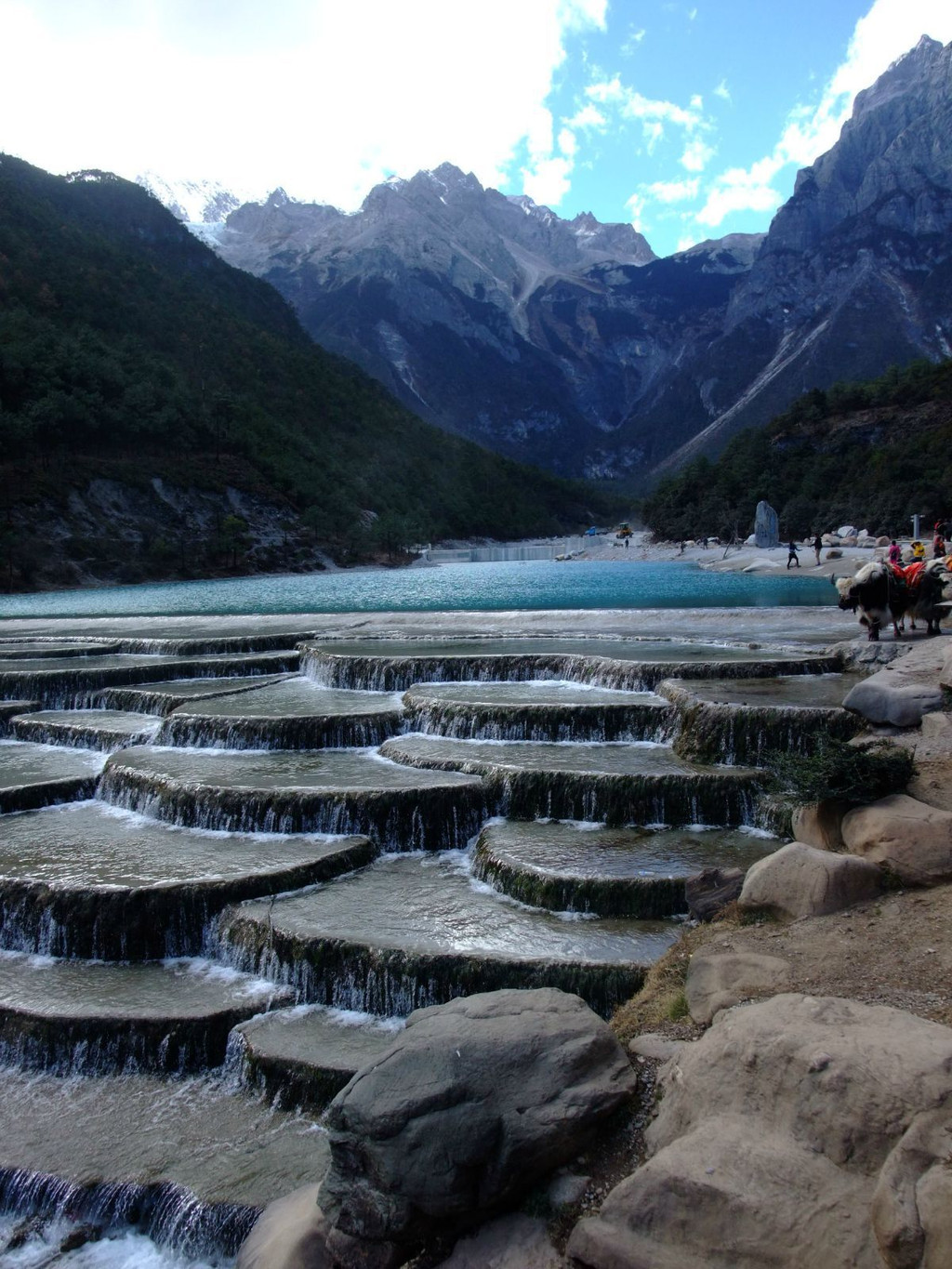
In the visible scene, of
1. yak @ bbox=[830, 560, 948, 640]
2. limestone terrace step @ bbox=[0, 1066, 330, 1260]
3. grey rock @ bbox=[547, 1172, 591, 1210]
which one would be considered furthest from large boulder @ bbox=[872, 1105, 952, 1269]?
yak @ bbox=[830, 560, 948, 640]

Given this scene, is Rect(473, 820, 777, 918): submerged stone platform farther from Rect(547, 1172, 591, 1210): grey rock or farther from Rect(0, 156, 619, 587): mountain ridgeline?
Rect(0, 156, 619, 587): mountain ridgeline

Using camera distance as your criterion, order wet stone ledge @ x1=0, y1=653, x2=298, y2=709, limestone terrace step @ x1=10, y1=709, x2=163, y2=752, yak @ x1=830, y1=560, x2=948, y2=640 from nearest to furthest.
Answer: limestone terrace step @ x1=10, y1=709, x2=163, y2=752 < yak @ x1=830, y1=560, x2=948, y2=640 < wet stone ledge @ x1=0, y1=653, x2=298, y2=709

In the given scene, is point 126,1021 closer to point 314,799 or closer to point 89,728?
point 314,799

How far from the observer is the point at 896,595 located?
15.3m

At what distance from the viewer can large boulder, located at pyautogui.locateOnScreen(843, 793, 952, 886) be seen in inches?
245

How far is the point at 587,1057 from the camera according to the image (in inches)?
181

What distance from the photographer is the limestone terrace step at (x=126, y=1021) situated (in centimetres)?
699

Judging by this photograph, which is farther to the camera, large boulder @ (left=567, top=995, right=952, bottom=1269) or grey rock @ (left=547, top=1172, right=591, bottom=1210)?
grey rock @ (left=547, top=1172, right=591, bottom=1210)

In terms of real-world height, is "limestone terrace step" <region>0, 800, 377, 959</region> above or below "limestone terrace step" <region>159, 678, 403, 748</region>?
below

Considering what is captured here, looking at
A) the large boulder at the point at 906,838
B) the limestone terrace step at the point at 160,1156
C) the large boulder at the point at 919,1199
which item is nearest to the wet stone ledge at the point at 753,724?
the large boulder at the point at 906,838

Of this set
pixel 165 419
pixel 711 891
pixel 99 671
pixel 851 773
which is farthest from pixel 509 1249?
pixel 165 419

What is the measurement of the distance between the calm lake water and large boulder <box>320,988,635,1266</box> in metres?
25.7

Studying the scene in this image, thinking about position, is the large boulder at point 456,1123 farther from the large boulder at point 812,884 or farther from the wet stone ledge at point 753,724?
the wet stone ledge at point 753,724

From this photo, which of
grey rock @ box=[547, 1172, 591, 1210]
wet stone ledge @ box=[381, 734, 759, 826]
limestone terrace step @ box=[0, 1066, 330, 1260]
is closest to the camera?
grey rock @ box=[547, 1172, 591, 1210]
